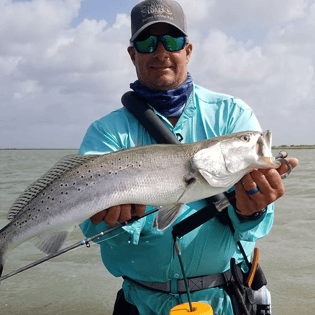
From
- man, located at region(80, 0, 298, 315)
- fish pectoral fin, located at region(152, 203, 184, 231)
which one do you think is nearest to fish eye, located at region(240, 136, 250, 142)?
man, located at region(80, 0, 298, 315)

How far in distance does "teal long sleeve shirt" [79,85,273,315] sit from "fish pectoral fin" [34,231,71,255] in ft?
1.21

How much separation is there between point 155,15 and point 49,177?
175 centimetres

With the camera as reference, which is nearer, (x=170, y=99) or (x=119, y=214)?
(x=119, y=214)

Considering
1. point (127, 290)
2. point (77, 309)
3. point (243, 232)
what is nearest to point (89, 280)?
point (77, 309)

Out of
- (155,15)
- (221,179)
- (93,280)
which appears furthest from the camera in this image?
(93,280)

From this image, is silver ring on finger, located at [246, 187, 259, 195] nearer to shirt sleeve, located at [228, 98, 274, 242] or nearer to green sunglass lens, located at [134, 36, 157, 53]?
shirt sleeve, located at [228, 98, 274, 242]

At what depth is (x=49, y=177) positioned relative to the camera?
305 centimetres

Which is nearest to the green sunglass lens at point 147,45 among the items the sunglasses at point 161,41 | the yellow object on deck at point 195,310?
the sunglasses at point 161,41

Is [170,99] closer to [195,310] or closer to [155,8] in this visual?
[155,8]

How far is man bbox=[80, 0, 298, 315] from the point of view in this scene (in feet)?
10.7

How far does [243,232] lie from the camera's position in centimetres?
313

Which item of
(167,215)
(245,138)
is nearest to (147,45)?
(245,138)

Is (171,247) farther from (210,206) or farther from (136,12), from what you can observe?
(136,12)

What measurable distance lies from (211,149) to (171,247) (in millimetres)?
937
